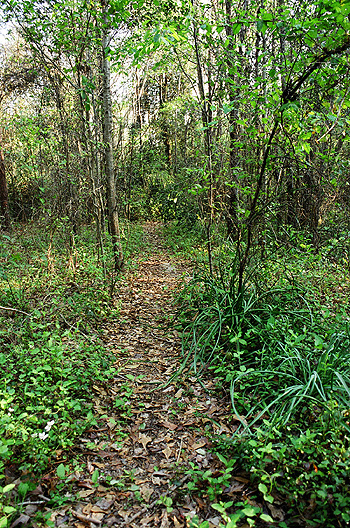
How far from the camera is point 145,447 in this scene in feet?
8.43

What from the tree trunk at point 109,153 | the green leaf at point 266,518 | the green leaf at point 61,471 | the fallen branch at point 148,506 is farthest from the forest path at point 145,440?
the tree trunk at point 109,153

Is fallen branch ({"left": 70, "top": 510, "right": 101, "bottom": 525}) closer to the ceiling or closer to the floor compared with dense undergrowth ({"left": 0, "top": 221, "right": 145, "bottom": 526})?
closer to the floor

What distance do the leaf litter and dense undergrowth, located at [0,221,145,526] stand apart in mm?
154

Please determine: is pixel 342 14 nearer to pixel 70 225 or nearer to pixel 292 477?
pixel 292 477

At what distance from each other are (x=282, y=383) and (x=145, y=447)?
1258 mm

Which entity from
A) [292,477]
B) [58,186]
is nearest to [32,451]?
[292,477]

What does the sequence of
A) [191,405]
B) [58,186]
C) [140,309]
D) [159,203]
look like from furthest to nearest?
[159,203]
[58,186]
[140,309]
[191,405]

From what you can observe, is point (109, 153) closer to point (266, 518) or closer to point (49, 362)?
point (49, 362)

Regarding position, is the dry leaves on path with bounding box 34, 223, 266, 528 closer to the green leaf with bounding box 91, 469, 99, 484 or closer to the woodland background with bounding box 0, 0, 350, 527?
the green leaf with bounding box 91, 469, 99, 484

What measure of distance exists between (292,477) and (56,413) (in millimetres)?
1734

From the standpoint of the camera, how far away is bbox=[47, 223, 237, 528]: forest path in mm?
2014

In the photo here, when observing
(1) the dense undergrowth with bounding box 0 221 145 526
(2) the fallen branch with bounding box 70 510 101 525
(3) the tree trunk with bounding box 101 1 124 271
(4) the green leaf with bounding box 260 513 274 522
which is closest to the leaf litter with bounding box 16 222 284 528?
(2) the fallen branch with bounding box 70 510 101 525

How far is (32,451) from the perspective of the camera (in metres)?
2.19

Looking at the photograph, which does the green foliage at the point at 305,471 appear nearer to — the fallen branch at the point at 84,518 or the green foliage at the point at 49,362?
the fallen branch at the point at 84,518
